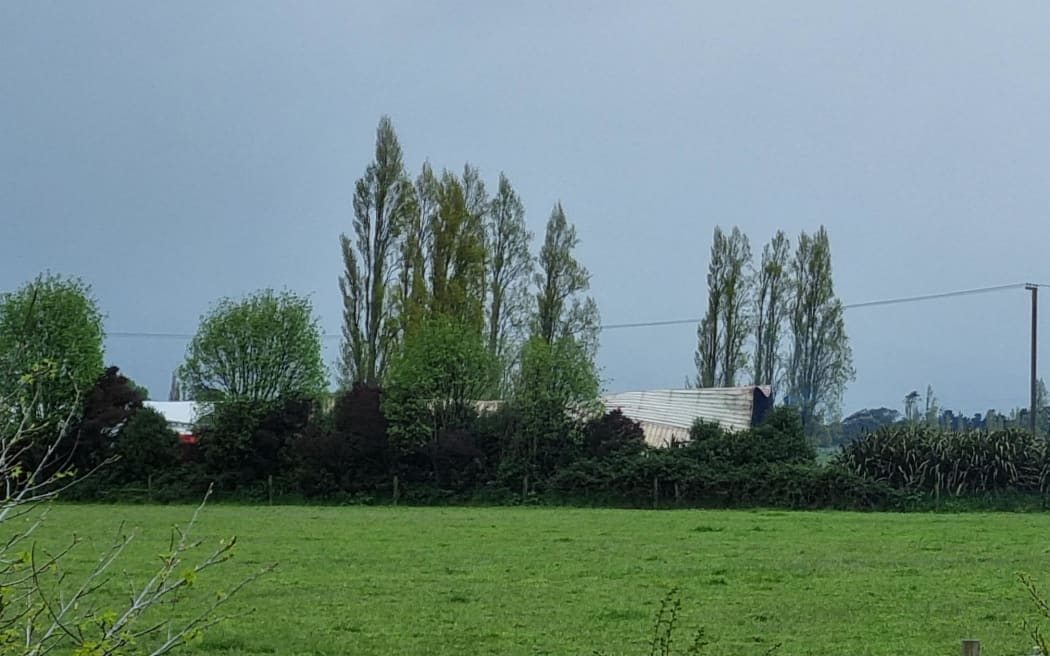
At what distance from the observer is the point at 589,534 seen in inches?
832

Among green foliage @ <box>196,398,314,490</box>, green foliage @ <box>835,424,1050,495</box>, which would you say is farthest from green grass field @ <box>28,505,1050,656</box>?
green foliage @ <box>196,398,314,490</box>

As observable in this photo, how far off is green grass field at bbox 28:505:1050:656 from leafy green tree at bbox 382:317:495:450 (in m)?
10.3

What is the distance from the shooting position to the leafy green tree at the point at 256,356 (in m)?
38.0

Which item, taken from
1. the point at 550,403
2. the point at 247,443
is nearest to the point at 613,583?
the point at 550,403

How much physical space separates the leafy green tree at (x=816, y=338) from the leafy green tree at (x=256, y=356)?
68.9 ft

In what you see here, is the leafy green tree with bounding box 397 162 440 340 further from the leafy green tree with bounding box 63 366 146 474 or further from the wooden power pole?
the wooden power pole

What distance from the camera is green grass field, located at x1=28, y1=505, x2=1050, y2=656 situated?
33.1 feet

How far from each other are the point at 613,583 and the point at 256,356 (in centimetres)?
2629

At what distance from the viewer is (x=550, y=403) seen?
3500 centimetres

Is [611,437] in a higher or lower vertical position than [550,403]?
lower

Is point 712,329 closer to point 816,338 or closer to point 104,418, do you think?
point 816,338

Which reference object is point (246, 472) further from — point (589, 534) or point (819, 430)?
point (819, 430)

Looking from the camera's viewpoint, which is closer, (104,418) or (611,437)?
(611,437)

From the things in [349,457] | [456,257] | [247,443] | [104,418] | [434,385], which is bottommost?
[349,457]
